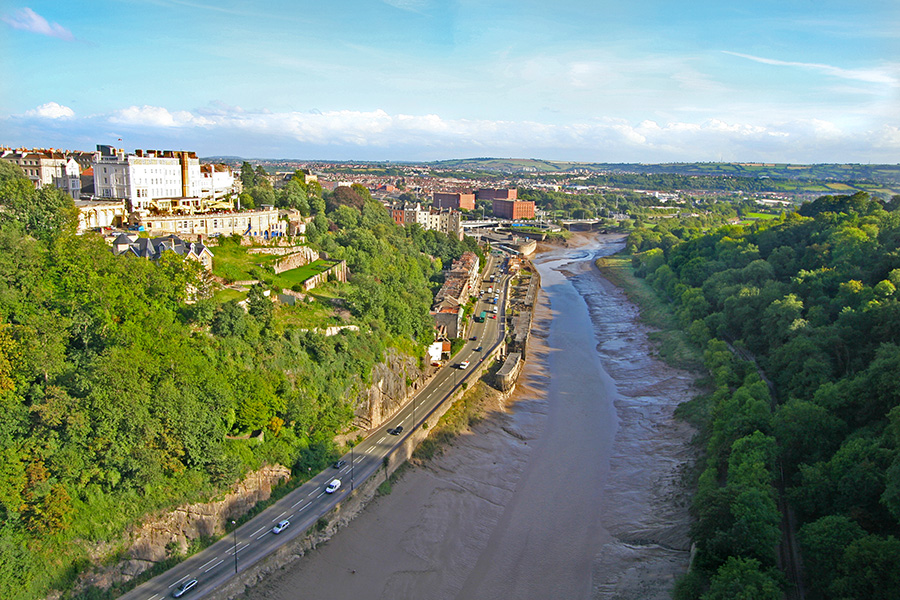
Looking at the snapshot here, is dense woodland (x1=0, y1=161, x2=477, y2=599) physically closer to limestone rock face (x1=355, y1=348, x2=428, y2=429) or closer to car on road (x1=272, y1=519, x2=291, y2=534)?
limestone rock face (x1=355, y1=348, x2=428, y2=429)

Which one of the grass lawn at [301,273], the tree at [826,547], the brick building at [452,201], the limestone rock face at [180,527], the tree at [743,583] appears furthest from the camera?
the brick building at [452,201]

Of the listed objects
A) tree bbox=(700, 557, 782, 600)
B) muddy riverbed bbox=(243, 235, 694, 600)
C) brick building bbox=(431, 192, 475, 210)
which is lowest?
muddy riverbed bbox=(243, 235, 694, 600)

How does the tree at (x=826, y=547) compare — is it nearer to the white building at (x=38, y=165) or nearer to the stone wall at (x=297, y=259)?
the stone wall at (x=297, y=259)

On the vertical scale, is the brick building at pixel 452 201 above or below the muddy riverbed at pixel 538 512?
above

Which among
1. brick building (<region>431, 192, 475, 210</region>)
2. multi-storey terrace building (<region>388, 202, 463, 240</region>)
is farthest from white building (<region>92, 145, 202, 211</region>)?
brick building (<region>431, 192, 475, 210</region>)

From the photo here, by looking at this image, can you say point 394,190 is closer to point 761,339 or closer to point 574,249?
point 574,249

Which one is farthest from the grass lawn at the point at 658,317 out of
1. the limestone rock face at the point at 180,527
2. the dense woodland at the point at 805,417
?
the limestone rock face at the point at 180,527
